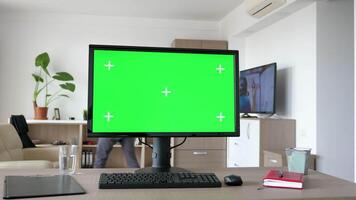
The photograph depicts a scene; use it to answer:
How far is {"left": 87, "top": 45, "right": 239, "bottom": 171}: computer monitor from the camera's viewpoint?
141 centimetres

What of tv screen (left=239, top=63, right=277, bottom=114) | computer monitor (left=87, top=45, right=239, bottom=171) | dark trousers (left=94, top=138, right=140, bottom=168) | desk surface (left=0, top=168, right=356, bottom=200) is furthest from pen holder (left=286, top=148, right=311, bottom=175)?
tv screen (left=239, top=63, right=277, bottom=114)

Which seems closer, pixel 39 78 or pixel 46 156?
pixel 46 156

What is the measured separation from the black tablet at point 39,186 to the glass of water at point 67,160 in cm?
13

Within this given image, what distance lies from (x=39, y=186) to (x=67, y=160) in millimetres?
303

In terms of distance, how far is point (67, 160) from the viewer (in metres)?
1.47

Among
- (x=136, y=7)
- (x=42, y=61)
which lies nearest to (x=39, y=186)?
(x=136, y=7)

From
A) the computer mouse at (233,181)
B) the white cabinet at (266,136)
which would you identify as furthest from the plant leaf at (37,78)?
the computer mouse at (233,181)

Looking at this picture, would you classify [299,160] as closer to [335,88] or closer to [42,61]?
[335,88]

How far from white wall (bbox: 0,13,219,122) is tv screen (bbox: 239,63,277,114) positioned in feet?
5.57

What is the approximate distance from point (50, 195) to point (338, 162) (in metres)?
3.30

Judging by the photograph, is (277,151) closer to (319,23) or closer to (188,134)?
(319,23)

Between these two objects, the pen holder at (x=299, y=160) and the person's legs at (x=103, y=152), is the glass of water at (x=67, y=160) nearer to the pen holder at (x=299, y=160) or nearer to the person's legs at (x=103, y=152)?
the pen holder at (x=299, y=160)

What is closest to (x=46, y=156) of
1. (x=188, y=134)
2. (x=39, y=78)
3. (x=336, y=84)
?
(x=39, y=78)

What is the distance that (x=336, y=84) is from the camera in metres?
3.74
